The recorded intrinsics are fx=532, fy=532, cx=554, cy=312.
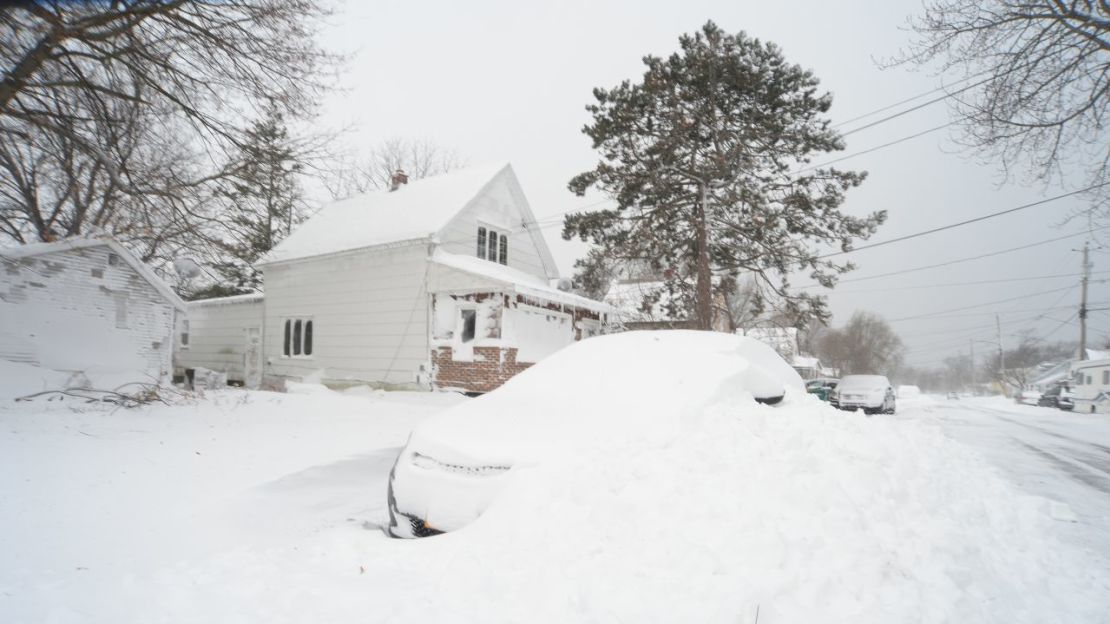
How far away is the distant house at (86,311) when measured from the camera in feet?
34.4

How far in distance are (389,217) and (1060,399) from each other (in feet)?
106

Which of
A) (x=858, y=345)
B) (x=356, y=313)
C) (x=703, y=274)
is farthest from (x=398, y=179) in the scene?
(x=858, y=345)

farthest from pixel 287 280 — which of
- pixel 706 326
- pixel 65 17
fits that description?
pixel 706 326

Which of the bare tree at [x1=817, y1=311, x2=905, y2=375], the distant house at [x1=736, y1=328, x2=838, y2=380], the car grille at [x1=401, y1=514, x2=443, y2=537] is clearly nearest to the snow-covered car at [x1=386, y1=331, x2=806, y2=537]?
the car grille at [x1=401, y1=514, x2=443, y2=537]

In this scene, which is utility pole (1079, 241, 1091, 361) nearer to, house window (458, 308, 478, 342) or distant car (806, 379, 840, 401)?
distant car (806, 379, 840, 401)

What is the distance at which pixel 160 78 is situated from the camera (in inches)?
327

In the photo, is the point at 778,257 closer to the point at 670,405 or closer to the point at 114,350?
the point at 670,405

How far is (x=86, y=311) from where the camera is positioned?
452 inches

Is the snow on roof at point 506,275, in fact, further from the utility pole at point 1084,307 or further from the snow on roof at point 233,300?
the utility pole at point 1084,307

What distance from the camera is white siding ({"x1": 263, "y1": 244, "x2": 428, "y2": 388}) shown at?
1509cm

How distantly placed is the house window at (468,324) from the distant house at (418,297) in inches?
1.2

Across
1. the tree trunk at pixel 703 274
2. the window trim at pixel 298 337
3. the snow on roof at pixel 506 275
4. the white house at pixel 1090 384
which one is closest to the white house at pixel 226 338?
the window trim at pixel 298 337

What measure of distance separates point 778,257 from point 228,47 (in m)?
13.9

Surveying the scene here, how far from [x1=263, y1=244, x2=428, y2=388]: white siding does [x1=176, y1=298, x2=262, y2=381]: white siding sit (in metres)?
1.90
